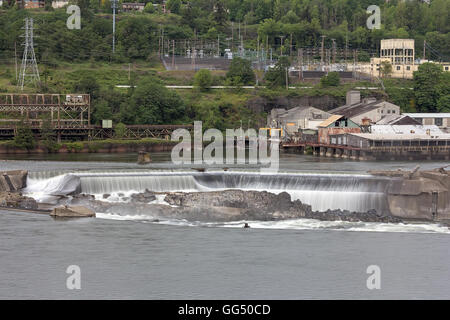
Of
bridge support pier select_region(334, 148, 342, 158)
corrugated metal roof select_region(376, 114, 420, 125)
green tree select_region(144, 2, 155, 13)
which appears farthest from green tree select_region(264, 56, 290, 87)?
green tree select_region(144, 2, 155, 13)

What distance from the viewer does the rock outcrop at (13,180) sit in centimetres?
4197

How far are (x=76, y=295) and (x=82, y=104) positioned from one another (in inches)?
1998

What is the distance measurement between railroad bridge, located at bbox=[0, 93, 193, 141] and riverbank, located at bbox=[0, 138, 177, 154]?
2.46 metres

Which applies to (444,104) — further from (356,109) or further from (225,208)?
(225,208)

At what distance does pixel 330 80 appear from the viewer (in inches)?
3878

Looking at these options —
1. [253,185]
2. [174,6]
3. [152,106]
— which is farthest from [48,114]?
[174,6]

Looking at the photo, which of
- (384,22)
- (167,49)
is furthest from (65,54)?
(384,22)

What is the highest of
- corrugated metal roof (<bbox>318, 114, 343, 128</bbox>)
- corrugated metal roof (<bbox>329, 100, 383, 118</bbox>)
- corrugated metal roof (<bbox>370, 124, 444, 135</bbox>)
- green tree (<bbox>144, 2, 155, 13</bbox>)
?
green tree (<bbox>144, 2, 155, 13</bbox>)

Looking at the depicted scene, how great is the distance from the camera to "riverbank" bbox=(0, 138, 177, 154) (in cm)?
6662

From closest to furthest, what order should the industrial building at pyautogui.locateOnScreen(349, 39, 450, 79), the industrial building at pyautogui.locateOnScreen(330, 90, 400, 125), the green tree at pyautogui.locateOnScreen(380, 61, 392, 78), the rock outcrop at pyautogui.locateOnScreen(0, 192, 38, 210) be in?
the rock outcrop at pyautogui.locateOnScreen(0, 192, 38, 210)
the industrial building at pyautogui.locateOnScreen(330, 90, 400, 125)
the green tree at pyautogui.locateOnScreen(380, 61, 392, 78)
the industrial building at pyautogui.locateOnScreen(349, 39, 450, 79)

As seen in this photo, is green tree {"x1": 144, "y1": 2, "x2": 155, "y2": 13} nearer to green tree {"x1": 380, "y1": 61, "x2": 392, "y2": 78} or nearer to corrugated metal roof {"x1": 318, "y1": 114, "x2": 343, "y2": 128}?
green tree {"x1": 380, "y1": 61, "x2": 392, "y2": 78}
